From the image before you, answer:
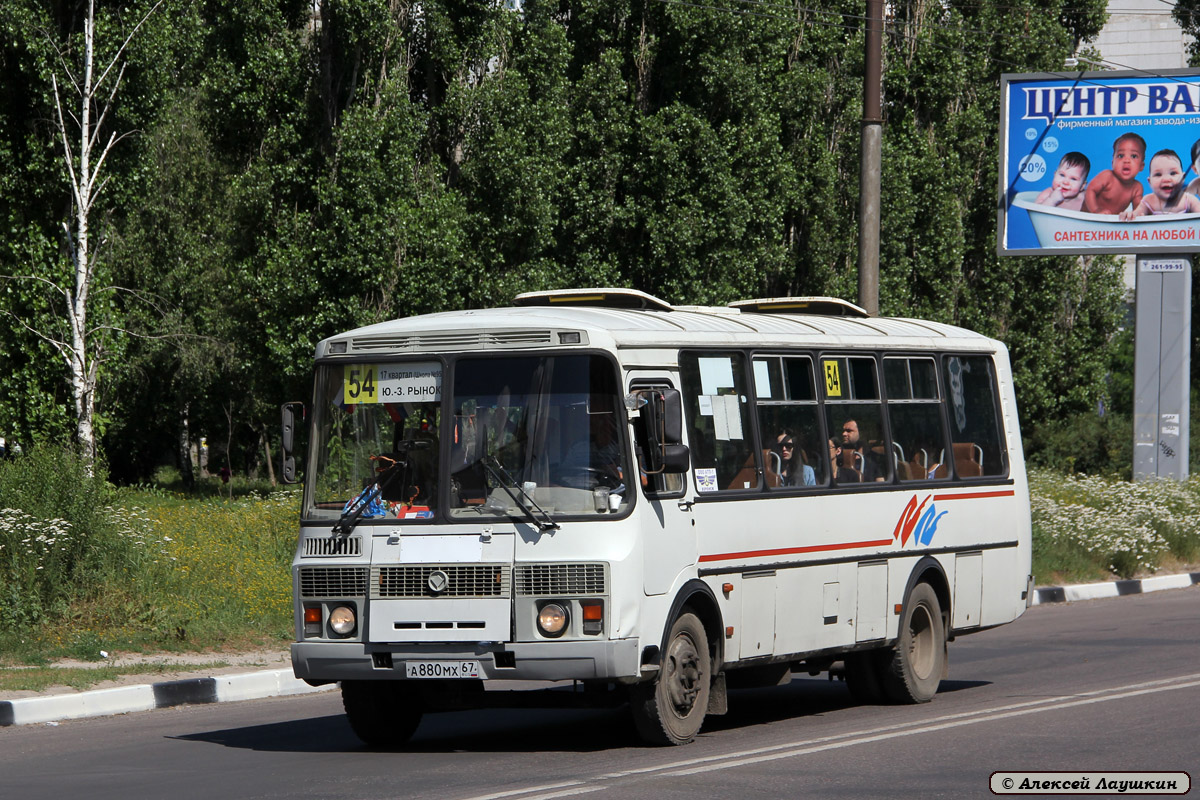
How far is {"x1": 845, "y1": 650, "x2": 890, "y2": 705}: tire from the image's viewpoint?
11773mm

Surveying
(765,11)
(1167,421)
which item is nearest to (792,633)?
(1167,421)

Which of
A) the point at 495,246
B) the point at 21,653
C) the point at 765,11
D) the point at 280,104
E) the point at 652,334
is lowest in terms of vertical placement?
the point at 21,653

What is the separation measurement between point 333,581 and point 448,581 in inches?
28.7

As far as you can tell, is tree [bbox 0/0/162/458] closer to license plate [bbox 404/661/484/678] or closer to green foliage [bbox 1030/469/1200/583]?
green foliage [bbox 1030/469/1200/583]

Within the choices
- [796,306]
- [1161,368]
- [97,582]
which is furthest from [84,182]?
[796,306]

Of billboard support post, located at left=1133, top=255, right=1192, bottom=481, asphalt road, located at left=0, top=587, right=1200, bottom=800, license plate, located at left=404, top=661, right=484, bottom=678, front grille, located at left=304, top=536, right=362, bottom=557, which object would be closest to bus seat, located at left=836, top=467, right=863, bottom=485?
asphalt road, located at left=0, top=587, right=1200, bottom=800

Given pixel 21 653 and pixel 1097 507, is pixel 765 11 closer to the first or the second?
pixel 1097 507

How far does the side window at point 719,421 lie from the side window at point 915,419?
190 centimetres

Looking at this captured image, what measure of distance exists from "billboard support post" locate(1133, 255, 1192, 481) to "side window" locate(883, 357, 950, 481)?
15.7 metres

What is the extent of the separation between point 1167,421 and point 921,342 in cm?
1608

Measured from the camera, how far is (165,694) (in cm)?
1207

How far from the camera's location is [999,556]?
12883 mm

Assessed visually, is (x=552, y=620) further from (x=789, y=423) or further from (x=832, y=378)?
(x=832, y=378)

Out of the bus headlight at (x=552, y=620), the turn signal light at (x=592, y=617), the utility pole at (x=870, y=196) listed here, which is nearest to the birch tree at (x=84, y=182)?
the utility pole at (x=870, y=196)
